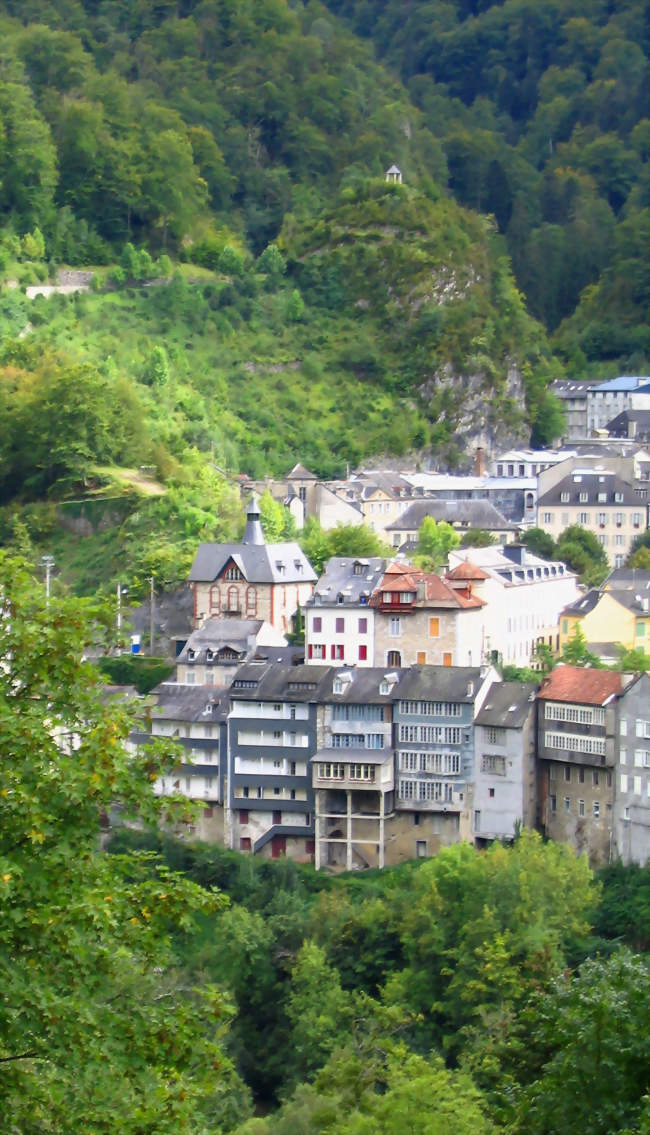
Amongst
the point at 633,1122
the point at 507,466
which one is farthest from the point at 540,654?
the point at 633,1122

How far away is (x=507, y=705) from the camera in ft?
195

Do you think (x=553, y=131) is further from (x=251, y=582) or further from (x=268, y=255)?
(x=251, y=582)

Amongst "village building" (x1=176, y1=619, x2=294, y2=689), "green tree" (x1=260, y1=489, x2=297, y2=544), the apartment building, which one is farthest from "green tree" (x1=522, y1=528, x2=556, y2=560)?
the apartment building

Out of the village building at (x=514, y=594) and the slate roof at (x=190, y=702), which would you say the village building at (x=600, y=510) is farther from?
the slate roof at (x=190, y=702)

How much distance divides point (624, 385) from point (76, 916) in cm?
9570

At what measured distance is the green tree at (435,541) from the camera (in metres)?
76.1

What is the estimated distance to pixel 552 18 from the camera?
15712 centimetres

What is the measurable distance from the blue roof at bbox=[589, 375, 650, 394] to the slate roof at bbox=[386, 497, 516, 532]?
26115mm

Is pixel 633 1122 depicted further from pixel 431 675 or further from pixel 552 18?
pixel 552 18

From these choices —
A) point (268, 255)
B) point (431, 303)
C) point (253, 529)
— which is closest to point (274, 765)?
point (253, 529)

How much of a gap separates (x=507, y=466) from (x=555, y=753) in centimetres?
3851

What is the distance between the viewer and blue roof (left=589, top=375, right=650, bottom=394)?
111688 millimetres

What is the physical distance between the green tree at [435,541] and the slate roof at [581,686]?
48.6 ft

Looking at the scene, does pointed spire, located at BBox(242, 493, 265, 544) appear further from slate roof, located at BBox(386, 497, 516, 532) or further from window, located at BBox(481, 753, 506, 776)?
window, located at BBox(481, 753, 506, 776)
